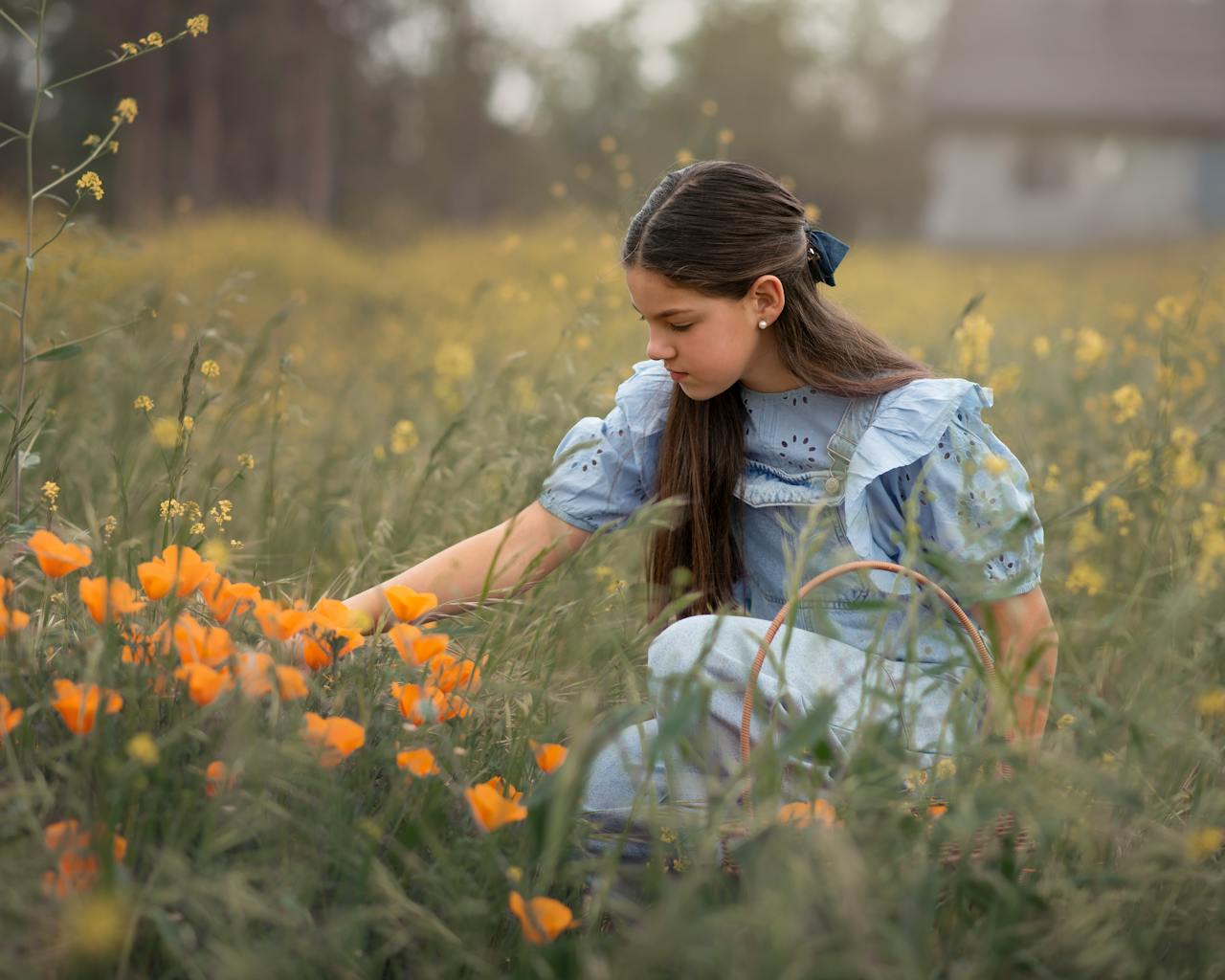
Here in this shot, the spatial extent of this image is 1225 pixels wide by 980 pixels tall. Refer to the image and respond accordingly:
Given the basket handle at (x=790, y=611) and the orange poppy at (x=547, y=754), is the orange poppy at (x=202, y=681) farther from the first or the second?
the basket handle at (x=790, y=611)

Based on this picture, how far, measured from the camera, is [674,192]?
184cm

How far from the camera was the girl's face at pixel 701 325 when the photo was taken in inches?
71.0

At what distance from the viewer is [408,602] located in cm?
138

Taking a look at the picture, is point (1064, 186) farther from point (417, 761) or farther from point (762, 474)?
point (417, 761)

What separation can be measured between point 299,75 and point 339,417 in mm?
14129

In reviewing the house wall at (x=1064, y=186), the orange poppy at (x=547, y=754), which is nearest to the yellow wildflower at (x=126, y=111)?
the orange poppy at (x=547, y=754)

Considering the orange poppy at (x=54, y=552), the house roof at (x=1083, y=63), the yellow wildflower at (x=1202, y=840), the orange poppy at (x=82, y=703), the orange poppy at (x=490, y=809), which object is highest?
the house roof at (x=1083, y=63)

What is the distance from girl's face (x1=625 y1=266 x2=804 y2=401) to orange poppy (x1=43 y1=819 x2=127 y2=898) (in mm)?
1025

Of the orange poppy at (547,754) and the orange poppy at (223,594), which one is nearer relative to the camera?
the orange poppy at (547,754)

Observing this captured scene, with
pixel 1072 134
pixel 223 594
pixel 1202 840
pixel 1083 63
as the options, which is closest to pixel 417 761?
pixel 223 594

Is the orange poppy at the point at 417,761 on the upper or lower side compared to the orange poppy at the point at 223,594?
lower

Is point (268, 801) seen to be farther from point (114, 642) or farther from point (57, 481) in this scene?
point (57, 481)

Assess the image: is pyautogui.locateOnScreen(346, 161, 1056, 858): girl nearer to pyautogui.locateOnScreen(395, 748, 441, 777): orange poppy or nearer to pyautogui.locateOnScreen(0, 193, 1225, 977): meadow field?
pyautogui.locateOnScreen(0, 193, 1225, 977): meadow field

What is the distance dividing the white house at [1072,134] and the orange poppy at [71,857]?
20.3 meters
